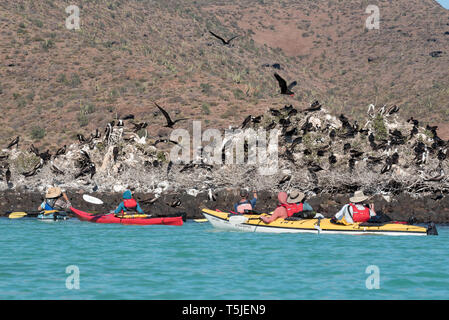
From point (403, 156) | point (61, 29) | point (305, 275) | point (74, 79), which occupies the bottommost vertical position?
point (305, 275)

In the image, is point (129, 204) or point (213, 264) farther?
point (129, 204)

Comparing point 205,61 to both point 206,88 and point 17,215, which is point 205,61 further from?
point 17,215

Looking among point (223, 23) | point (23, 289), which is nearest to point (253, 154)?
point (23, 289)

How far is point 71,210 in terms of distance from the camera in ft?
103

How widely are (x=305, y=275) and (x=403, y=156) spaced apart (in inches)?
788

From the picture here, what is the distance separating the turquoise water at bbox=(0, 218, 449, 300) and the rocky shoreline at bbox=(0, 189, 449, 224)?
3.26m

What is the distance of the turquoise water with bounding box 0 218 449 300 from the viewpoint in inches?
601

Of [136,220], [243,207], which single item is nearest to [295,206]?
[243,207]

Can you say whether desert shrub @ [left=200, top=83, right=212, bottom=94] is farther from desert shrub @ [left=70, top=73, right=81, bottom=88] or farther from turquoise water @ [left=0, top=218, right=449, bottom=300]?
turquoise water @ [left=0, top=218, right=449, bottom=300]

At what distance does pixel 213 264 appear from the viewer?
19.1 meters

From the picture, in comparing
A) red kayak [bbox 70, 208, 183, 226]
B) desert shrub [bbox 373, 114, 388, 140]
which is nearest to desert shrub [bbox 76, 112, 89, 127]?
desert shrub [bbox 373, 114, 388, 140]

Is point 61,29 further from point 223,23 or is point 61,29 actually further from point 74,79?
point 223,23

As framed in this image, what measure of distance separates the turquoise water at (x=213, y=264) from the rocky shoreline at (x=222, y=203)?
3.26m

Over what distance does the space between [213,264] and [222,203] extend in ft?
46.2
